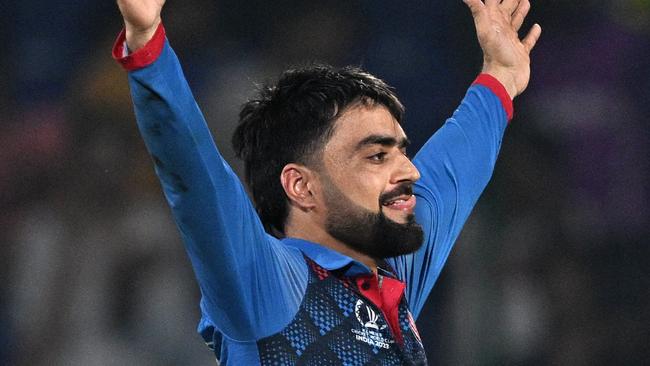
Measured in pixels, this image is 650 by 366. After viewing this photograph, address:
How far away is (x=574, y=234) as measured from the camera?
3855 millimetres

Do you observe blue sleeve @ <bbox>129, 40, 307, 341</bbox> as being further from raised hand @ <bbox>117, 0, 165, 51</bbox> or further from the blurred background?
the blurred background

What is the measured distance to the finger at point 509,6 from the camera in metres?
2.79

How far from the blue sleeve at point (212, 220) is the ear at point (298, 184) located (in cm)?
20

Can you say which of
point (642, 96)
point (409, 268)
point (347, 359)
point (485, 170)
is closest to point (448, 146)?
point (485, 170)

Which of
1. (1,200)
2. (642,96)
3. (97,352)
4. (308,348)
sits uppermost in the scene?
(642,96)

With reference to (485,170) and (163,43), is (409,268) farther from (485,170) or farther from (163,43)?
(163,43)

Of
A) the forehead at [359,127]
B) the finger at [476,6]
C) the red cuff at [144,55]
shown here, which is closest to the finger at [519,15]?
the finger at [476,6]

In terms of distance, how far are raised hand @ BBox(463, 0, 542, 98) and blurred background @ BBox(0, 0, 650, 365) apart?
695mm

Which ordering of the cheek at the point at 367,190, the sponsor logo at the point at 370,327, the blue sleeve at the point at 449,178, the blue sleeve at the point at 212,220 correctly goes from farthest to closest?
the blue sleeve at the point at 449,178 → the cheek at the point at 367,190 → the sponsor logo at the point at 370,327 → the blue sleeve at the point at 212,220

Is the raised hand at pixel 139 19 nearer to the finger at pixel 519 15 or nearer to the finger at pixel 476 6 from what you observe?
the finger at pixel 476 6

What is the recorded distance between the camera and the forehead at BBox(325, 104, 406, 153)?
7.18ft

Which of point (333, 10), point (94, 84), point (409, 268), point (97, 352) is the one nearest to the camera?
point (409, 268)

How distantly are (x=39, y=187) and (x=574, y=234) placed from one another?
6.41ft

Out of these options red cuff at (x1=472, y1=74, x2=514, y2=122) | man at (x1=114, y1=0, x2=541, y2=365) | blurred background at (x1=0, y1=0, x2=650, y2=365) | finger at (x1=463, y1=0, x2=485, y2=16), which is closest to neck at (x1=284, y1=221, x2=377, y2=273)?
man at (x1=114, y1=0, x2=541, y2=365)
